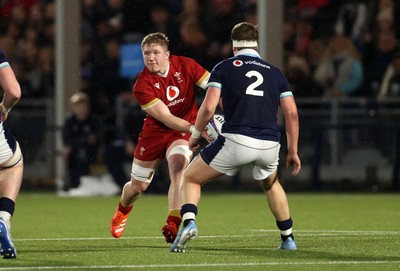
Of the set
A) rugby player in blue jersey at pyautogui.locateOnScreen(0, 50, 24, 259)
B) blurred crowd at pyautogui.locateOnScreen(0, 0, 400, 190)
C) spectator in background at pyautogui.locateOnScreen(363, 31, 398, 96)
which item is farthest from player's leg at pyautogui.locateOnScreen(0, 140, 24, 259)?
spectator in background at pyautogui.locateOnScreen(363, 31, 398, 96)

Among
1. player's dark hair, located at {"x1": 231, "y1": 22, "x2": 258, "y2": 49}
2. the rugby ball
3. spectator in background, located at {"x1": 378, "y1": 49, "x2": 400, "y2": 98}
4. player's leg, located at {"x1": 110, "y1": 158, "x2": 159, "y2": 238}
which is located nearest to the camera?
player's dark hair, located at {"x1": 231, "y1": 22, "x2": 258, "y2": 49}

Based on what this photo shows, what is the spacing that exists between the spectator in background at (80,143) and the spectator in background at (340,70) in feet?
12.8

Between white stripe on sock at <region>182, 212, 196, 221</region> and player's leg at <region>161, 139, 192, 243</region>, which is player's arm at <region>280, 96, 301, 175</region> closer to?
white stripe on sock at <region>182, 212, 196, 221</region>

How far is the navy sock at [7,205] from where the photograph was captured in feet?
31.5

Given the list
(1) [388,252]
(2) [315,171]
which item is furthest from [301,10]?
(1) [388,252]

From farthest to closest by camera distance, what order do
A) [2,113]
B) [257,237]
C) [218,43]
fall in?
[218,43]
[257,237]
[2,113]

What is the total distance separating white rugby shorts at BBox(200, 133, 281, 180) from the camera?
9625 millimetres

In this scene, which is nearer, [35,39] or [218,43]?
[218,43]

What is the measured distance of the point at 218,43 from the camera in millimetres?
20891

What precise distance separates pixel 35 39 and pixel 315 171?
718 cm

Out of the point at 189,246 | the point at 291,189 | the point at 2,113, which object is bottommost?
the point at 291,189

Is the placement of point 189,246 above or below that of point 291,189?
above

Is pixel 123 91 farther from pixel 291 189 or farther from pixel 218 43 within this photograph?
pixel 291 189

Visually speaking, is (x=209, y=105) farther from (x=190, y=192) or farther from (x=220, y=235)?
(x=220, y=235)
